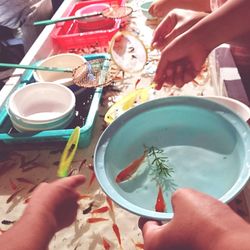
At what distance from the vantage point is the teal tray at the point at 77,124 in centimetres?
82

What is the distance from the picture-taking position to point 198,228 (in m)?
0.49

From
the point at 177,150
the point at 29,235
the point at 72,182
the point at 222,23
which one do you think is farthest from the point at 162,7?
the point at 29,235

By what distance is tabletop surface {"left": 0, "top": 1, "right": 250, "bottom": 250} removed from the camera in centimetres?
67

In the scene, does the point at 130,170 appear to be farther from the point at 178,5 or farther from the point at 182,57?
the point at 178,5

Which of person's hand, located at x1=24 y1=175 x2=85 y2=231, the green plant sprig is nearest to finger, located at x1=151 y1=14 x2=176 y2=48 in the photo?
the green plant sprig

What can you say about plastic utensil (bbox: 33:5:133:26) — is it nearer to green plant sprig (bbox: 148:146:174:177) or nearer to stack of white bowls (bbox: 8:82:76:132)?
stack of white bowls (bbox: 8:82:76:132)

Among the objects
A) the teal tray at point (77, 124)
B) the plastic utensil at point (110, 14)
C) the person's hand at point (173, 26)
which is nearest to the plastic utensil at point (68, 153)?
the teal tray at point (77, 124)

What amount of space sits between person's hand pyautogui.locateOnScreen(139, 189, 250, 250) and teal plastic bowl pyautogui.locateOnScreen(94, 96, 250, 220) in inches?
1.3

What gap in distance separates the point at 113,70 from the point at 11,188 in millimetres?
428

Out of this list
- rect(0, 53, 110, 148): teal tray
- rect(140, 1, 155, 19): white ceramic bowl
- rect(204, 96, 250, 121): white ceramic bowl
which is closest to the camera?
rect(204, 96, 250, 121): white ceramic bowl

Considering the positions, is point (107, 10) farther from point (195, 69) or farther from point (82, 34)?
point (195, 69)

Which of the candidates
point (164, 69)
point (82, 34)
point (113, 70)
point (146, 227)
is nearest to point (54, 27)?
point (82, 34)

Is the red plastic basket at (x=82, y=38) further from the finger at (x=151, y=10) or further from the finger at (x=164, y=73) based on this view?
the finger at (x=164, y=73)

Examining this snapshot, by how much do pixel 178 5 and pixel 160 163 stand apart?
676mm
